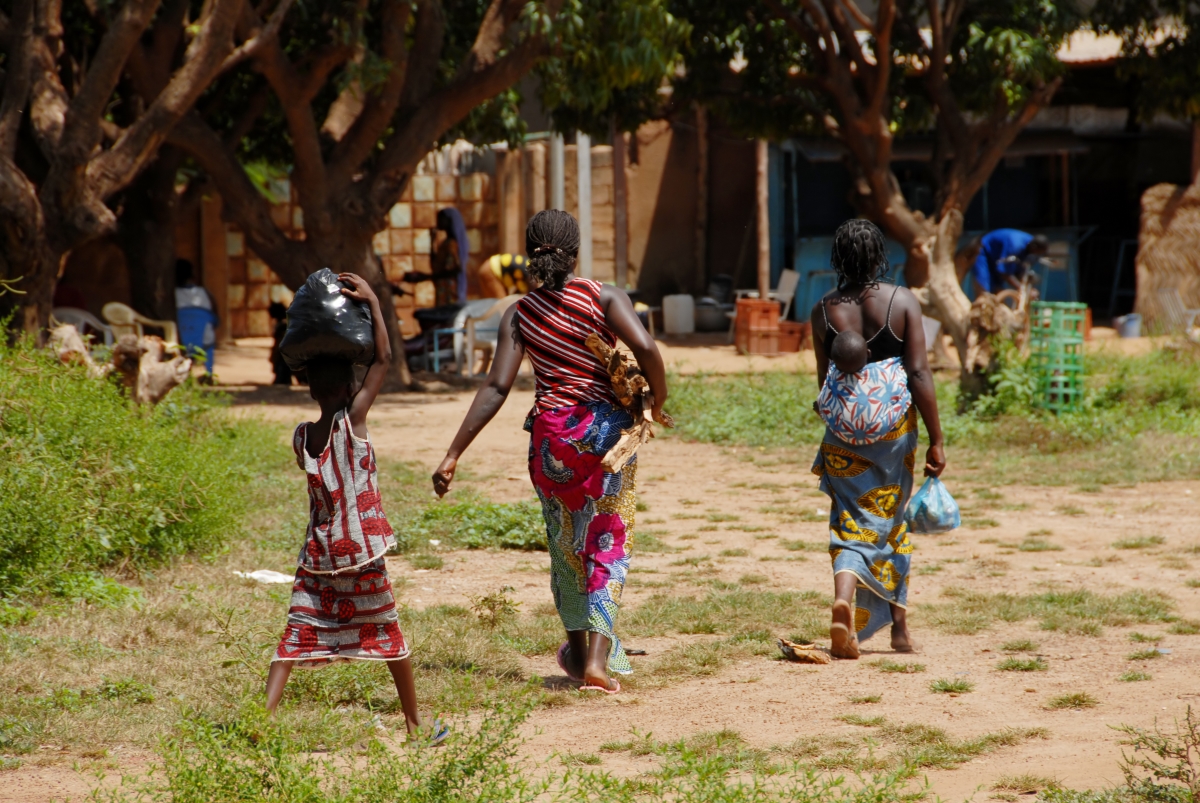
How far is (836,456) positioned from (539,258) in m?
1.38

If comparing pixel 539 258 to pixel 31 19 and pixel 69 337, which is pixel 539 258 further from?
pixel 31 19

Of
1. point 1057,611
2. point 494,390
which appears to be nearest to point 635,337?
point 494,390

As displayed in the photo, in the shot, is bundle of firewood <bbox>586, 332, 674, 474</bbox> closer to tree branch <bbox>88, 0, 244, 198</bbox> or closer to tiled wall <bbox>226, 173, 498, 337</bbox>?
tree branch <bbox>88, 0, 244, 198</bbox>

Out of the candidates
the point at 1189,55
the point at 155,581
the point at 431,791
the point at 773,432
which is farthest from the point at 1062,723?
the point at 1189,55

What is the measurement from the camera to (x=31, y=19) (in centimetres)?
948

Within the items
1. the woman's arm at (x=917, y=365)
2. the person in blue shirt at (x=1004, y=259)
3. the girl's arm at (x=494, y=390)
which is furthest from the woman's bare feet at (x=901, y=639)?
the person in blue shirt at (x=1004, y=259)

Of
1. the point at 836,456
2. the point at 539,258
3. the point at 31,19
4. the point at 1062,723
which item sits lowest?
the point at 1062,723

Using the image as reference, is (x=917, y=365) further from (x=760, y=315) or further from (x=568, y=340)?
(x=760, y=315)

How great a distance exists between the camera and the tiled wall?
1973cm

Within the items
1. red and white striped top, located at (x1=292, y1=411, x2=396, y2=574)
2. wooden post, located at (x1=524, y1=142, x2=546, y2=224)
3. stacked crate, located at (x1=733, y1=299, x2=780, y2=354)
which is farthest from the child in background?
wooden post, located at (x1=524, y1=142, x2=546, y2=224)

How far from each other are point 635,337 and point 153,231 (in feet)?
36.1

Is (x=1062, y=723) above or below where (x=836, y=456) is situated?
below

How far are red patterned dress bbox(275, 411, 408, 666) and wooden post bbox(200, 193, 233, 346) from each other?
16.1 meters

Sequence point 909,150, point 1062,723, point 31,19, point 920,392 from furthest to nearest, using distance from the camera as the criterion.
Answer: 1. point 909,150
2. point 31,19
3. point 920,392
4. point 1062,723
